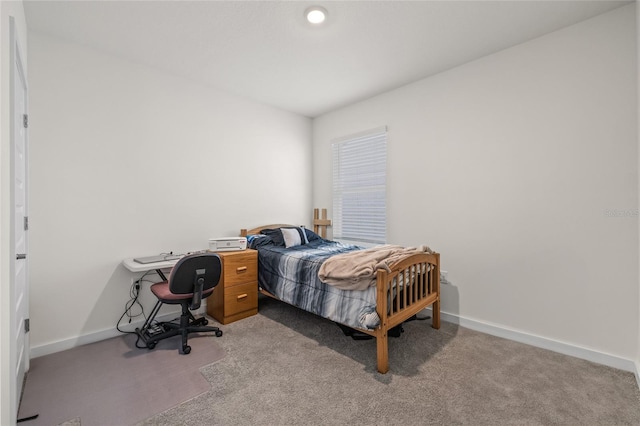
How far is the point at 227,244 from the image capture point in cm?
307

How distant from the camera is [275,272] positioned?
10.0ft

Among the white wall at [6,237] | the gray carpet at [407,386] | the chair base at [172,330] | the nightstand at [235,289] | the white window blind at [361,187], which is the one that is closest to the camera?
the white wall at [6,237]

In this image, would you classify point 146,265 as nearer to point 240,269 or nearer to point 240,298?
point 240,269

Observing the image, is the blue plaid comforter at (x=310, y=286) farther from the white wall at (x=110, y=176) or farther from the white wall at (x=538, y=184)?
the white wall at (x=538, y=184)

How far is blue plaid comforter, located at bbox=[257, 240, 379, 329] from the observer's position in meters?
2.19

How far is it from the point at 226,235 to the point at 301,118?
2.17 m

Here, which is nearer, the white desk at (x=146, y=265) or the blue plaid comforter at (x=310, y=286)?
the blue plaid comforter at (x=310, y=286)

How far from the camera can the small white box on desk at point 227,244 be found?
9.87ft

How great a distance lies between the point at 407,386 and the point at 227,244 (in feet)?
7.10

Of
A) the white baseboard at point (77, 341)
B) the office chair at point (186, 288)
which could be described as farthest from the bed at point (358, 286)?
the white baseboard at point (77, 341)

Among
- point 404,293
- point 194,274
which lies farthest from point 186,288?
point 404,293

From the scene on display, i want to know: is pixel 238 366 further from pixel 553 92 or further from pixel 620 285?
pixel 553 92

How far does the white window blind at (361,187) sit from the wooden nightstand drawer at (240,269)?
149 centimetres

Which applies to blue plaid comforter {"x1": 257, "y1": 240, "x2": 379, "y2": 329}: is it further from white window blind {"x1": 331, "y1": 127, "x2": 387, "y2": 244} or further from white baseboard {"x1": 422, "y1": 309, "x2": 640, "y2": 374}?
white baseboard {"x1": 422, "y1": 309, "x2": 640, "y2": 374}
